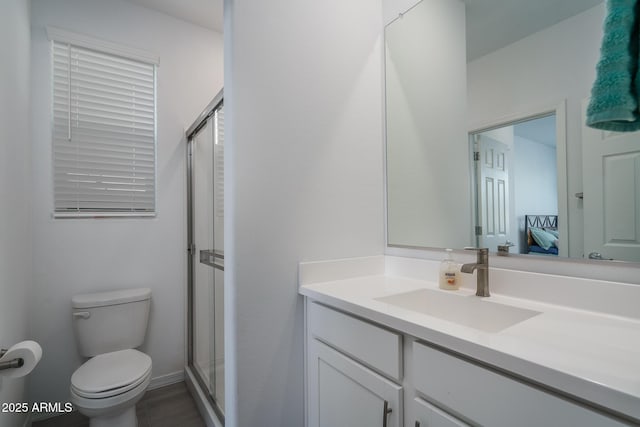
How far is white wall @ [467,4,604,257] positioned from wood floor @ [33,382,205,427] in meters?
2.09

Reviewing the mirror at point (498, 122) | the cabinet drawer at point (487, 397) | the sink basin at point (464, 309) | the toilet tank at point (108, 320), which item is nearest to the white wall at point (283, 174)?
the mirror at point (498, 122)

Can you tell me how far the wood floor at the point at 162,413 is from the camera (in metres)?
1.69

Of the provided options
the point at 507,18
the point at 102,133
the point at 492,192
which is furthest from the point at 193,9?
the point at 492,192

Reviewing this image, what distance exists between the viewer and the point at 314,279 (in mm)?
1248

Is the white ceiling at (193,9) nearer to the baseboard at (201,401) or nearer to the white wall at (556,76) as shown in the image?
the white wall at (556,76)

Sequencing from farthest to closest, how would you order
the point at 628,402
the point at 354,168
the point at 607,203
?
the point at 354,168 < the point at 607,203 < the point at 628,402

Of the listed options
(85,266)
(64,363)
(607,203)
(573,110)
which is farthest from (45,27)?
(607,203)

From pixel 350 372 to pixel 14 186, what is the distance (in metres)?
1.72

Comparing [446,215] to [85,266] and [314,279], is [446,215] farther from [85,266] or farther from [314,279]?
[85,266]

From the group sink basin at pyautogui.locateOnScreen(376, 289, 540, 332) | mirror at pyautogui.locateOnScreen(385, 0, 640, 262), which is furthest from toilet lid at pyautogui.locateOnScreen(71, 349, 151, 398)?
mirror at pyautogui.locateOnScreen(385, 0, 640, 262)

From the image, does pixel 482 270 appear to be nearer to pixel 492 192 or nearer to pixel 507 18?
pixel 492 192

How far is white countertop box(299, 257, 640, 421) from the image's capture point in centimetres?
49

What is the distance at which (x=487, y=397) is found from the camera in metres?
0.63

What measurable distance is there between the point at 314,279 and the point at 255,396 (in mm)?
489
